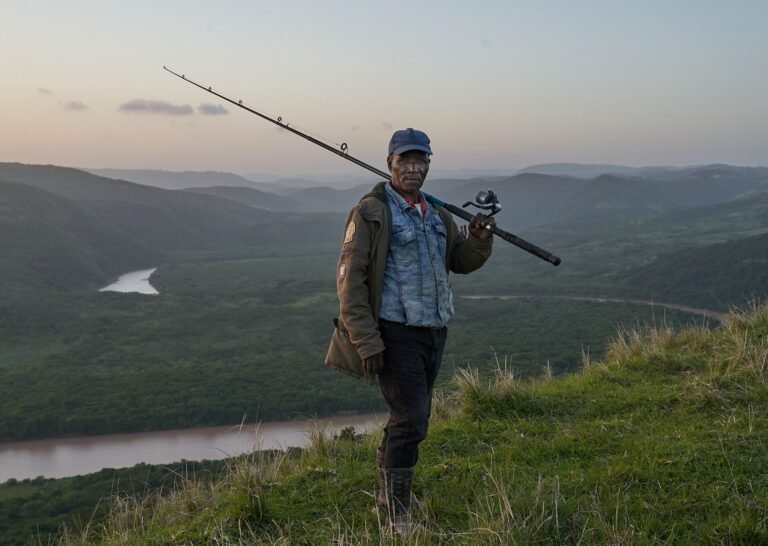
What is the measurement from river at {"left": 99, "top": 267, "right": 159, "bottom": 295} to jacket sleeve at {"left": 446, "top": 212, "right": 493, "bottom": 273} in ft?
267

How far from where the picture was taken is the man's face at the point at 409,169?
3.25 metres

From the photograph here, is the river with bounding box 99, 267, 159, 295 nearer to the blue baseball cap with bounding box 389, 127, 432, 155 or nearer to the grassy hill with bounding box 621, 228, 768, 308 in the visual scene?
the grassy hill with bounding box 621, 228, 768, 308

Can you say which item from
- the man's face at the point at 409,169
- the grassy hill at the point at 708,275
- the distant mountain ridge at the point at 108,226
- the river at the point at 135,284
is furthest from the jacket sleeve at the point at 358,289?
the distant mountain ridge at the point at 108,226

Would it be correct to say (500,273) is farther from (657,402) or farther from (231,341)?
(657,402)

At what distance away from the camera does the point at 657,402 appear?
5.07 meters

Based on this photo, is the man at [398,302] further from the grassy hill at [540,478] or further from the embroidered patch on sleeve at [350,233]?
the grassy hill at [540,478]

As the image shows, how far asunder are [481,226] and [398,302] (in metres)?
0.57

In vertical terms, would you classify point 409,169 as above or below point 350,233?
above

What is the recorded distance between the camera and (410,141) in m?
3.21

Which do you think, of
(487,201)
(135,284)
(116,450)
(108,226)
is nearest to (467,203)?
(487,201)

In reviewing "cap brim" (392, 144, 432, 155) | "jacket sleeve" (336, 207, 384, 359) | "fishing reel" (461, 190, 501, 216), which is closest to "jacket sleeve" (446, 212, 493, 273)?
"fishing reel" (461, 190, 501, 216)

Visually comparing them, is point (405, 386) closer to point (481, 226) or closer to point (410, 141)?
point (481, 226)

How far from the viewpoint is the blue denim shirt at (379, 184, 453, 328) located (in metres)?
3.20

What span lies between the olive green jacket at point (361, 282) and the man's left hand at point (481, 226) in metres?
0.45
